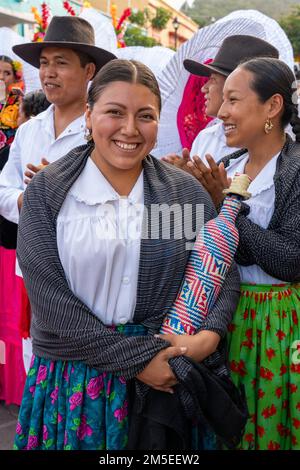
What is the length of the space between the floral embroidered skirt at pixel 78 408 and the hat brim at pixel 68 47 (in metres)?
1.62

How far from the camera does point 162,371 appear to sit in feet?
4.83

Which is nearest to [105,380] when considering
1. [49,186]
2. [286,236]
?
[49,186]

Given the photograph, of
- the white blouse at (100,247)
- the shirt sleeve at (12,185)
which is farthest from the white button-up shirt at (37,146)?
the white blouse at (100,247)

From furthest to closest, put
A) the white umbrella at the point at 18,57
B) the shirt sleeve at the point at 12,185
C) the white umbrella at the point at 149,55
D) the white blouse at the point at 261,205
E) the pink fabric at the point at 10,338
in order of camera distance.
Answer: the white umbrella at the point at 18,57 → the white umbrella at the point at 149,55 → the pink fabric at the point at 10,338 → the shirt sleeve at the point at 12,185 → the white blouse at the point at 261,205

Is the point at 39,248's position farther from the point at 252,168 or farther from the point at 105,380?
the point at 252,168

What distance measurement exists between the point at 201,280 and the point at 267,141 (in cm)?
74

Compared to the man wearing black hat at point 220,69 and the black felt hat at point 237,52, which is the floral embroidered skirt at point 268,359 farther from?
the black felt hat at point 237,52

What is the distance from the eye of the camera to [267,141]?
2.02m

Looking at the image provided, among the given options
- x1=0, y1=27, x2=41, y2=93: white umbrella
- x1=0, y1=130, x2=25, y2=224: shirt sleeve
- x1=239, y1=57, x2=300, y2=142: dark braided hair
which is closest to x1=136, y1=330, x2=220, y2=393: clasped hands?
x1=239, y1=57, x2=300, y2=142: dark braided hair

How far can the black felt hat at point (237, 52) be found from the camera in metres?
2.49

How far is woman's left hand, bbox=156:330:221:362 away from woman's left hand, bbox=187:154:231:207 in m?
0.55

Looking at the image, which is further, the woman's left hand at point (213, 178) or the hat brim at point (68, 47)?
the hat brim at point (68, 47)

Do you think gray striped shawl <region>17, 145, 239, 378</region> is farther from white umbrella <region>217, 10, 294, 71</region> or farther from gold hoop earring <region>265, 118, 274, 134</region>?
white umbrella <region>217, 10, 294, 71</region>

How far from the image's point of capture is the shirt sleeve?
2.37 metres
